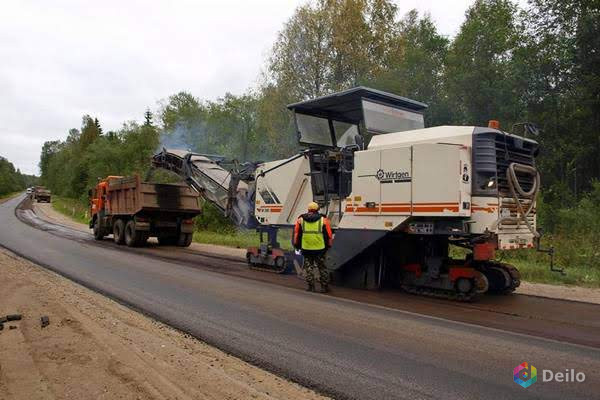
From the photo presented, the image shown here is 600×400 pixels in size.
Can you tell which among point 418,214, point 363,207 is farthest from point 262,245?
point 418,214

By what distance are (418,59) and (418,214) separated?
20.8 metres

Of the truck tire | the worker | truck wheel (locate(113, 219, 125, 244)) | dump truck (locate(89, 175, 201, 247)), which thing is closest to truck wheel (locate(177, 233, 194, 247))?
dump truck (locate(89, 175, 201, 247))

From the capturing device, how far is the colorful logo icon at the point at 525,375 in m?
4.28

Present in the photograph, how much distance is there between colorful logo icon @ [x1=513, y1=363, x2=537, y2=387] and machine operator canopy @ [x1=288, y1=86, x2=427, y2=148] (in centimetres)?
528

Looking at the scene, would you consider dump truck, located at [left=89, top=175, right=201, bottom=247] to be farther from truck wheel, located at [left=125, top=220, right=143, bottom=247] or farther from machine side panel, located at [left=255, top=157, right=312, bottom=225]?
machine side panel, located at [left=255, top=157, right=312, bottom=225]

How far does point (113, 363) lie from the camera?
178 inches

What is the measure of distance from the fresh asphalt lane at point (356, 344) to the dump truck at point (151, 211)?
275 inches

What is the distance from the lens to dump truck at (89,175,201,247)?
15930mm

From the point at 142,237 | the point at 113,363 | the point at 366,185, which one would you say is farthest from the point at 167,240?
the point at 113,363

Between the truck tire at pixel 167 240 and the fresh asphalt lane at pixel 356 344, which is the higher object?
the truck tire at pixel 167 240

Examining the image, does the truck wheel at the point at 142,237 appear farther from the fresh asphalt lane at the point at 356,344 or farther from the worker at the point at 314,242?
the worker at the point at 314,242

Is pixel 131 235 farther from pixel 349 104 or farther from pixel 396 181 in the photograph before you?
pixel 396 181

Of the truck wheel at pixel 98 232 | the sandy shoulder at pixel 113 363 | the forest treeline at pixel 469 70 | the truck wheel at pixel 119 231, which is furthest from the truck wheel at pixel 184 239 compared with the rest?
the sandy shoulder at pixel 113 363

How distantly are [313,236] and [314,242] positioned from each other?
0.33ft
